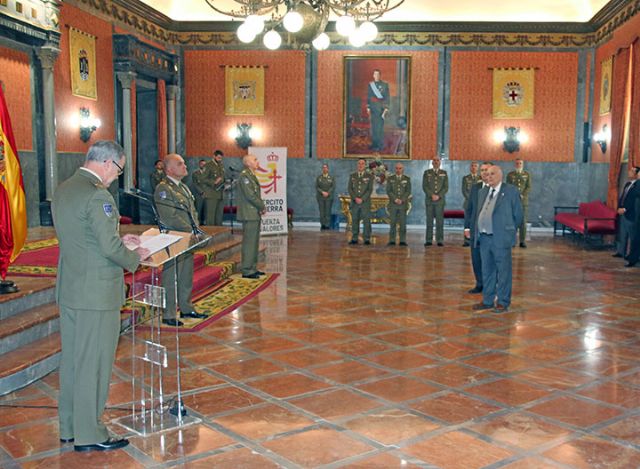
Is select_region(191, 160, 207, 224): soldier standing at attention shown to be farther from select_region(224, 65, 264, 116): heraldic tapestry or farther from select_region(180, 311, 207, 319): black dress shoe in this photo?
select_region(180, 311, 207, 319): black dress shoe

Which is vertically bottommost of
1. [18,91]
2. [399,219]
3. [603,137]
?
[399,219]

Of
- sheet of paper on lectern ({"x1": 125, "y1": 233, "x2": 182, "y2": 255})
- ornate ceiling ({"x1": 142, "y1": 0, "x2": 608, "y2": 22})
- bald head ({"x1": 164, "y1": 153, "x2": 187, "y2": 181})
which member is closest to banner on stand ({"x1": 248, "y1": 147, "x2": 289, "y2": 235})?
ornate ceiling ({"x1": 142, "y1": 0, "x2": 608, "y2": 22})

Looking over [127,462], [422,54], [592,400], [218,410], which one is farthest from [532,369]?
[422,54]

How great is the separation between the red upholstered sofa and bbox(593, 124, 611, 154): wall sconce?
59.3 inches

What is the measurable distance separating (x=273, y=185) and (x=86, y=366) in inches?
467

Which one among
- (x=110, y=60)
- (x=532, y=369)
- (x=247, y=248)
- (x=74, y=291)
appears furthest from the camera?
(x=110, y=60)

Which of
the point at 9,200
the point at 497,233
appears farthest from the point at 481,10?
the point at 9,200

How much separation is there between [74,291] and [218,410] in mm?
1285

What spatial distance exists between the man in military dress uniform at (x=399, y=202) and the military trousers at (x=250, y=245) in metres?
4.77

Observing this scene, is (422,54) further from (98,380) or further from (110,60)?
(98,380)

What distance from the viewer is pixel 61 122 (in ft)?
40.3

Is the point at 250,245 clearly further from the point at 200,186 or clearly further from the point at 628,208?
the point at 628,208

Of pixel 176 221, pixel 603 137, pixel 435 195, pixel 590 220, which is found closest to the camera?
pixel 176 221

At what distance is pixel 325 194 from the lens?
16.1 metres
